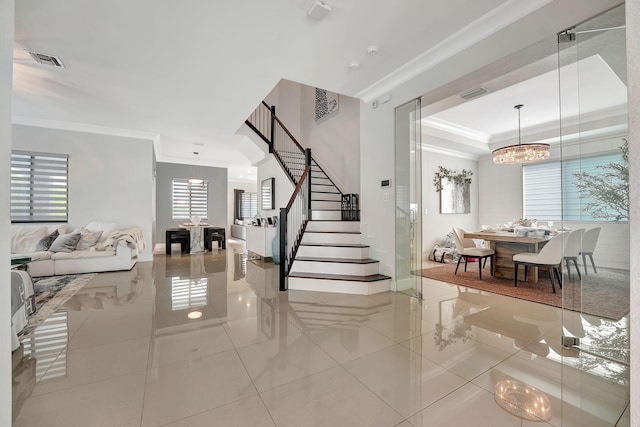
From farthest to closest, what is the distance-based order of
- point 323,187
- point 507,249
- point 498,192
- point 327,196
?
point 498,192, point 323,187, point 327,196, point 507,249

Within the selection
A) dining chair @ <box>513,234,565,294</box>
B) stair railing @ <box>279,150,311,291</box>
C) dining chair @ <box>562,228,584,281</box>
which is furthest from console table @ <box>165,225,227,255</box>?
dining chair @ <box>562,228,584,281</box>

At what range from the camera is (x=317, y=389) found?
1.68 meters

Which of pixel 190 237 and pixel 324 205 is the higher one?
pixel 324 205

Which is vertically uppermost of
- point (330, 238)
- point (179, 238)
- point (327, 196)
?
point (327, 196)

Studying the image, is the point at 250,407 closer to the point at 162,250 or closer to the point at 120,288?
the point at 120,288

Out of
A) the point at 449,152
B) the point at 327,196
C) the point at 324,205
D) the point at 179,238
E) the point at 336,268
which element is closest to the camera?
the point at 336,268

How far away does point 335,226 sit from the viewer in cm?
478

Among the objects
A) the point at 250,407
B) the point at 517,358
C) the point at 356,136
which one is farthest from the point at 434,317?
the point at 356,136

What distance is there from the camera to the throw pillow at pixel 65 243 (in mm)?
4791

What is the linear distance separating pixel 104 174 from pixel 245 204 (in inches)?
293

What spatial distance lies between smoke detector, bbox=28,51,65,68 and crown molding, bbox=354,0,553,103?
4.12m

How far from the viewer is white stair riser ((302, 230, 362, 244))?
4.50 metres

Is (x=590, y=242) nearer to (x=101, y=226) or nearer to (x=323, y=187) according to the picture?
(x=323, y=187)

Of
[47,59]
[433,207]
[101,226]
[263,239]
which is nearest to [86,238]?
[101,226]
